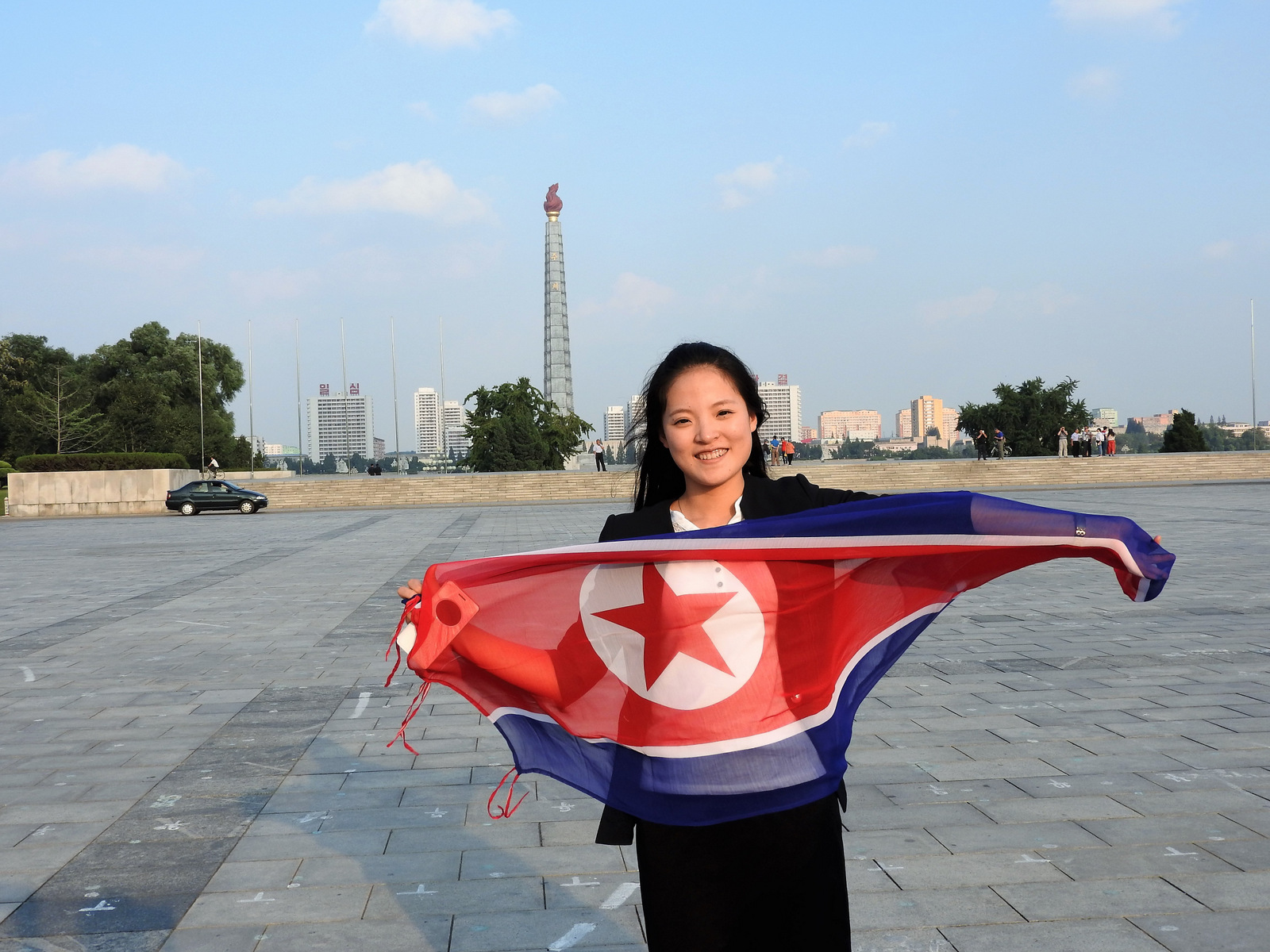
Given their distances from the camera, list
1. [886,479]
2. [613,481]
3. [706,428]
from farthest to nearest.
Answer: [886,479]
[613,481]
[706,428]

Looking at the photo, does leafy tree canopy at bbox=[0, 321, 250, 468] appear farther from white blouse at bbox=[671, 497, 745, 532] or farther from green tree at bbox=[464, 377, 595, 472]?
white blouse at bbox=[671, 497, 745, 532]

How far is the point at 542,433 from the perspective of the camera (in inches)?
2391

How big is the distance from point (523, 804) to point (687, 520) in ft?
8.42

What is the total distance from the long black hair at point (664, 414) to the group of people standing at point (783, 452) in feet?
122

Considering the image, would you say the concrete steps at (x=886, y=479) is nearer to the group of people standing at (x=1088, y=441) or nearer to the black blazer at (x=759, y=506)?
the group of people standing at (x=1088, y=441)

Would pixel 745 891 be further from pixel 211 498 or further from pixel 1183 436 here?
pixel 1183 436

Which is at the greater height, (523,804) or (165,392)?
(165,392)

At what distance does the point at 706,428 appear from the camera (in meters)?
2.23

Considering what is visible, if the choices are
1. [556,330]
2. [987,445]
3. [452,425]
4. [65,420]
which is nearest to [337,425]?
[452,425]

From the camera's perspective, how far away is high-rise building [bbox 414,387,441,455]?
164125 millimetres

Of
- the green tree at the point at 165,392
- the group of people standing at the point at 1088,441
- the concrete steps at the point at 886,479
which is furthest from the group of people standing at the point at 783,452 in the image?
the green tree at the point at 165,392

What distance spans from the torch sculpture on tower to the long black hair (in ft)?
242

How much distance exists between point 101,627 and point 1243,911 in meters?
9.08

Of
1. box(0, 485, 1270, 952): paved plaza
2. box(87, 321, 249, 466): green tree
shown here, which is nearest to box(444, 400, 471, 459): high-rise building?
box(87, 321, 249, 466): green tree
